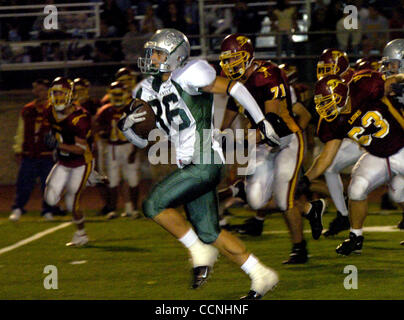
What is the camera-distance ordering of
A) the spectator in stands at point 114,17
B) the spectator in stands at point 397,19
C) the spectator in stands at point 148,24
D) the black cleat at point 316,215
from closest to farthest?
1. the black cleat at point 316,215
2. the spectator in stands at point 397,19
3. the spectator in stands at point 148,24
4. the spectator in stands at point 114,17

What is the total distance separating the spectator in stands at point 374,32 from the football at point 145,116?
709 cm

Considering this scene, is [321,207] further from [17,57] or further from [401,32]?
[17,57]

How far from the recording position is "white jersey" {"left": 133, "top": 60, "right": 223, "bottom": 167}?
18.0 feet

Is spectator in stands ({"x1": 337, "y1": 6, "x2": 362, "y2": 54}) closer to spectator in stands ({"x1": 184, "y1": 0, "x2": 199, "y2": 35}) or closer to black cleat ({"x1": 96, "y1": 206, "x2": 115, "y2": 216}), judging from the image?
spectator in stands ({"x1": 184, "y1": 0, "x2": 199, "y2": 35})

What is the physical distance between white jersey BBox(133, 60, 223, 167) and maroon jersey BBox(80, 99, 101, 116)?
4805 mm

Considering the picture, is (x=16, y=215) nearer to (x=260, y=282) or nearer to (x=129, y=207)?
(x=129, y=207)

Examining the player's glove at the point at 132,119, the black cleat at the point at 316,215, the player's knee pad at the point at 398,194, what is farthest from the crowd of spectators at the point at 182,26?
the player's glove at the point at 132,119

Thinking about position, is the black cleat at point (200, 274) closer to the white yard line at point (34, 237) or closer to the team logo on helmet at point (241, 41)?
the team logo on helmet at point (241, 41)

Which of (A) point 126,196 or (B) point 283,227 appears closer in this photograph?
(B) point 283,227

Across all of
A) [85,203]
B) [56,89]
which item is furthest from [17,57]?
[56,89]

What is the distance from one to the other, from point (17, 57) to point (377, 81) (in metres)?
7.48

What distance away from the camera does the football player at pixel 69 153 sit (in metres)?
8.12

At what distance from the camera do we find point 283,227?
28.6ft

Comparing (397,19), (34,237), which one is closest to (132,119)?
(34,237)
